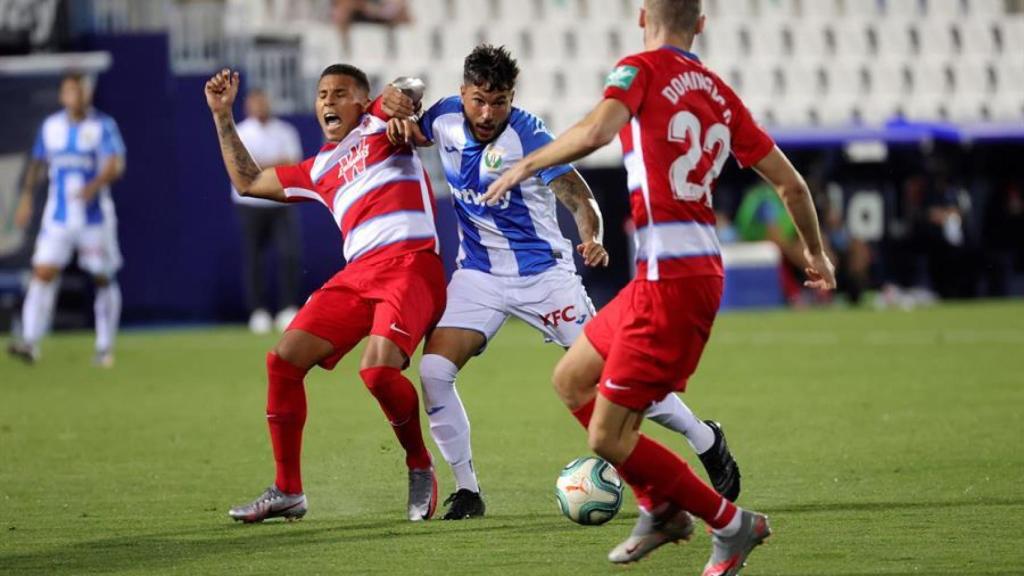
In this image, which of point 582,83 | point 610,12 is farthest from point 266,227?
point 610,12

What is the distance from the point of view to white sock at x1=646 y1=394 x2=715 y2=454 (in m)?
7.43

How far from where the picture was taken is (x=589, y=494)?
7.10 metres

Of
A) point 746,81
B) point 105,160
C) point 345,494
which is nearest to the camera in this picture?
point 345,494

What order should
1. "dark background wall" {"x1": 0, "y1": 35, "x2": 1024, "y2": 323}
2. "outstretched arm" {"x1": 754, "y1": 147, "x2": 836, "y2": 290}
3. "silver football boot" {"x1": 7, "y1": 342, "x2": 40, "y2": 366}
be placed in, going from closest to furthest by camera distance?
"outstretched arm" {"x1": 754, "y1": 147, "x2": 836, "y2": 290}, "silver football boot" {"x1": 7, "y1": 342, "x2": 40, "y2": 366}, "dark background wall" {"x1": 0, "y1": 35, "x2": 1024, "y2": 323}

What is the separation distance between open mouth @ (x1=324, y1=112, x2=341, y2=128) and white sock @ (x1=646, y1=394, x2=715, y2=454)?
5.84ft

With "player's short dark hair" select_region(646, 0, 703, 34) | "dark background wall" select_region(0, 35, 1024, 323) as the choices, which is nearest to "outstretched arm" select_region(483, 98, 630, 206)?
"player's short dark hair" select_region(646, 0, 703, 34)

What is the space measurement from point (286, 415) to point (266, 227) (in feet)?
45.0

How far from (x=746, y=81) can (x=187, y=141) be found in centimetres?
998

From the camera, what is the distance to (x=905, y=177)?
25578 mm

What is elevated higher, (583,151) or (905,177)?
(583,151)

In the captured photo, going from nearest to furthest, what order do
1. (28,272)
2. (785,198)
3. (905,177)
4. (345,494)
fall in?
(785,198) → (345,494) → (28,272) → (905,177)

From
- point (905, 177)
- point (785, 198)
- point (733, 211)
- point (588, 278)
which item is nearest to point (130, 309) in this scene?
point (588, 278)

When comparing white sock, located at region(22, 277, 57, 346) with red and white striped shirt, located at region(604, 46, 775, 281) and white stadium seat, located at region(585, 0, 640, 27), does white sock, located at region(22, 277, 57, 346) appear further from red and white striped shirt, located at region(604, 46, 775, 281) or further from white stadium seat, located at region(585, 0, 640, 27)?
white stadium seat, located at region(585, 0, 640, 27)

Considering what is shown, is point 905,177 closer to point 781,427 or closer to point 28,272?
point 28,272
